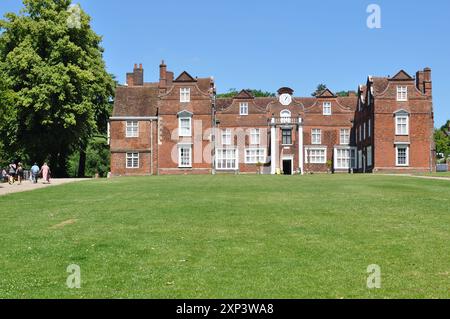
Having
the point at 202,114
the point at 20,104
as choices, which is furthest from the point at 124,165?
the point at 20,104

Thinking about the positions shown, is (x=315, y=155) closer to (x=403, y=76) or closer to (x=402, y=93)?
(x=402, y=93)

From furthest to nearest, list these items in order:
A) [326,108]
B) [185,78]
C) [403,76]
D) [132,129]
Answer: [326,108]
[132,129]
[185,78]
[403,76]

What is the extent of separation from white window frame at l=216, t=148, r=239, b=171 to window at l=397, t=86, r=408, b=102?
60.7 feet

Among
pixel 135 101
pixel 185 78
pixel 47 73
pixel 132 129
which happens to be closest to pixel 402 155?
pixel 185 78

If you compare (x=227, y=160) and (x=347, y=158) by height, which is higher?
(x=347, y=158)

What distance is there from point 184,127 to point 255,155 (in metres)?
9.53

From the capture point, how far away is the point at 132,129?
193 ft

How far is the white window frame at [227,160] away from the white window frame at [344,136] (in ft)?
40.5

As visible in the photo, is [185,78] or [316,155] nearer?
[185,78]

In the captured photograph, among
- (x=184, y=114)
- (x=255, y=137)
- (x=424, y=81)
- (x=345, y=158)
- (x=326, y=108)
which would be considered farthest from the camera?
(x=345, y=158)

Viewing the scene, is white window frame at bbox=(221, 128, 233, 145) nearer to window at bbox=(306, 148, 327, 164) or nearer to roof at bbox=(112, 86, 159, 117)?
roof at bbox=(112, 86, 159, 117)

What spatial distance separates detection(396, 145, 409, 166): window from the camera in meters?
56.6

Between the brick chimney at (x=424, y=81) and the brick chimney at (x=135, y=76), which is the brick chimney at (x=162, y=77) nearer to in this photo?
the brick chimney at (x=135, y=76)

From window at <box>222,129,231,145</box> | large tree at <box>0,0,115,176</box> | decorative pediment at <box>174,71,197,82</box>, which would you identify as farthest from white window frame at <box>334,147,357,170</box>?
large tree at <box>0,0,115,176</box>
